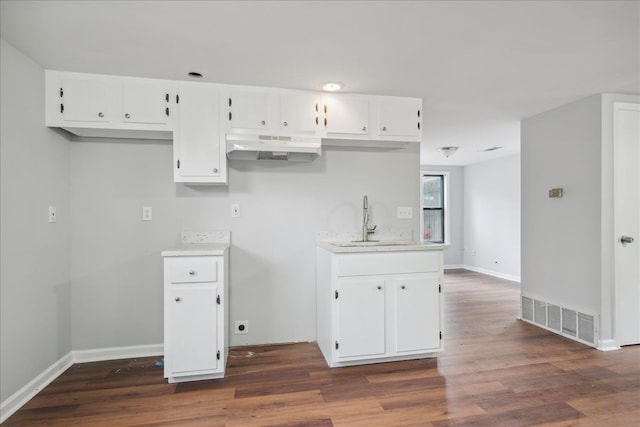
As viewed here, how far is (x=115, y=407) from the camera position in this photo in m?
2.06

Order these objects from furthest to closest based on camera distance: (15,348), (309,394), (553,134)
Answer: (553,134) < (309,394) < (15,348)

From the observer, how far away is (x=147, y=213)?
9.33 ft

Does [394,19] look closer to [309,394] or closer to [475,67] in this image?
[475,67]

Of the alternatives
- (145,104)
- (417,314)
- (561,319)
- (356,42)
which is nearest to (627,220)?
(561,319)

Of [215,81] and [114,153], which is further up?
[215,81]

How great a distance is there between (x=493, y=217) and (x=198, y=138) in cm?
588

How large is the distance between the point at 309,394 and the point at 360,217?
5.25ft

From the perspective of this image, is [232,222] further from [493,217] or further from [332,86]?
[493,217]

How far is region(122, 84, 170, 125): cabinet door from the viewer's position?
252 centimetres

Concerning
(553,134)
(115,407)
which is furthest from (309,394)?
(553,134)

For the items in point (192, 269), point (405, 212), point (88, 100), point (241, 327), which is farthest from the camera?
point (405, 212)

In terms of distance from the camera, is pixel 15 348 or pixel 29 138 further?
pixel 29 138

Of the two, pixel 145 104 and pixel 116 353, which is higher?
pixel 145 104

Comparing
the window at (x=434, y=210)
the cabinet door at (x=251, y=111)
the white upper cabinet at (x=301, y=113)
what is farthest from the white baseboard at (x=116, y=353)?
the window at (x=434, y=210)
